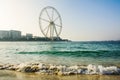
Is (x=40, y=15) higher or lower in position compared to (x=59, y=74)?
higher

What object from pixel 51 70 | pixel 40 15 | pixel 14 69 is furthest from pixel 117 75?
pixel 40 15

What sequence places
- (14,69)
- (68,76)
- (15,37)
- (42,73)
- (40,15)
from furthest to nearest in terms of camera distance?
(15,37) < (40,15) < (14,69) < (42,73) < (68,76)

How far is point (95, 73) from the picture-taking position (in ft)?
41.9

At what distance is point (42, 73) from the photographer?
1271 centimetres

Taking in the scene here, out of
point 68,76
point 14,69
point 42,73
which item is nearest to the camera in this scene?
point 68,76

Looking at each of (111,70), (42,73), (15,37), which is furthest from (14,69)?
(15,37)

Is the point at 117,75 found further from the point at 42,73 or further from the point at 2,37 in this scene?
the point at 2,37

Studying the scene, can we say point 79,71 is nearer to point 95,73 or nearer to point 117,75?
point 95,73

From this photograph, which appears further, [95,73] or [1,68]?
[1,68]

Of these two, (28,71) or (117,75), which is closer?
(117,75)

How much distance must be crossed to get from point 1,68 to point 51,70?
3.17 meters

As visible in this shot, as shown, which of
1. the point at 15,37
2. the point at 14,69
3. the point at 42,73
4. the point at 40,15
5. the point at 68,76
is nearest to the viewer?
the point at 68,76

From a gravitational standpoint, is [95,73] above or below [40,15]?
below

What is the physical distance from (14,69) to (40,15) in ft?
142
